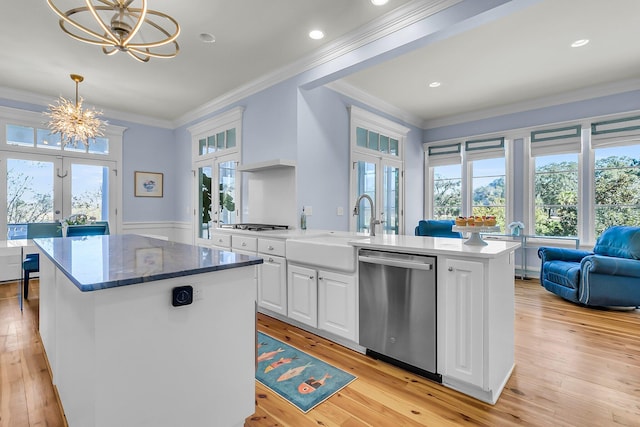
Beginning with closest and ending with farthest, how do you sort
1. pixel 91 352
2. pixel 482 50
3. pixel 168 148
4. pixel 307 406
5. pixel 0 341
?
pixel 91 352 < pixel 307 406 < pixel 0 341 < pixel 482 50 < pixel 168 148

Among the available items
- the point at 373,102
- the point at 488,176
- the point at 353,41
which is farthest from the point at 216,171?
the point at 488,176

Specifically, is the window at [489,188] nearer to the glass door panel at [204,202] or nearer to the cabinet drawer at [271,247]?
the cabinet drawer at [271,247]

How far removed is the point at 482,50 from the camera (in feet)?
11.3

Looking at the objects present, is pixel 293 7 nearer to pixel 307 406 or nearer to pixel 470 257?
pixel 470 257

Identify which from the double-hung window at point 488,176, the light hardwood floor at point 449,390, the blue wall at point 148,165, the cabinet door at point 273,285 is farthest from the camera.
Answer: the blue wall at point 148,165

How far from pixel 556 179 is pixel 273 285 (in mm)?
4743

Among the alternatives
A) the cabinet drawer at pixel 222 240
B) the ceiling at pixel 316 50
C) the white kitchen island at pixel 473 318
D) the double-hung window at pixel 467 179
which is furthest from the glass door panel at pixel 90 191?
the double-hung window at pixel 467 179

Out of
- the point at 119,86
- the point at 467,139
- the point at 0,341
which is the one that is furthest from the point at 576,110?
the point at 0,341

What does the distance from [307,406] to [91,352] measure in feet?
3.88

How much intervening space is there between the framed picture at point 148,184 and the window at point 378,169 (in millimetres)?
4031

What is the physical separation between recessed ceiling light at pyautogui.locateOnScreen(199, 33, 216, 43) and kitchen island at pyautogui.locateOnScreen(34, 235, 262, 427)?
250cm

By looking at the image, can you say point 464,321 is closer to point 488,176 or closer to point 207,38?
point 207,38

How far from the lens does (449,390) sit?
1962 mm

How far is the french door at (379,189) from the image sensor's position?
4551mm
